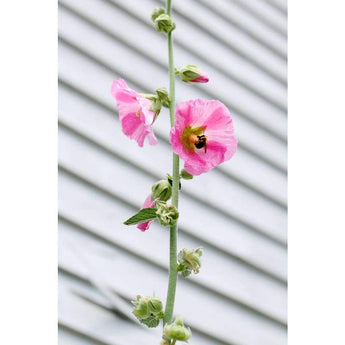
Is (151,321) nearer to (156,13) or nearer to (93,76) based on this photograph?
(156,13)

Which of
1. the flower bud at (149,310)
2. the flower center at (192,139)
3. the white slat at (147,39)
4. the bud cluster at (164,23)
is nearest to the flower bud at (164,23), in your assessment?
the bud cluster at (164,23)

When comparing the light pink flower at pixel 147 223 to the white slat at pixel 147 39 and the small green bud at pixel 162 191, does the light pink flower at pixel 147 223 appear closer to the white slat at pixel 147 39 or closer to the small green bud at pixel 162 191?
the small green bud at pixel 162 191

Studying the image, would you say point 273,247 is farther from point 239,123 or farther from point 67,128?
point 67,128

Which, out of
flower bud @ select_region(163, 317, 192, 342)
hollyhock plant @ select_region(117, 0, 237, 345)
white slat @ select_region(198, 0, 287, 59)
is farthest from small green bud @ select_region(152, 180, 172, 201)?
white slat @ select_region(198, 0, 287, 59)

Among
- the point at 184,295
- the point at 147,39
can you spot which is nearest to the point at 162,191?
the point at 184,295
